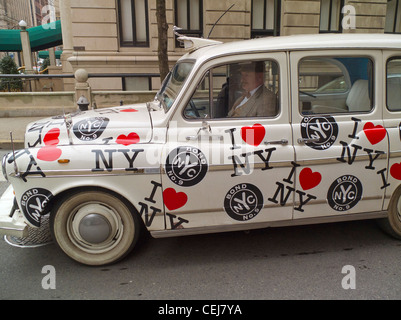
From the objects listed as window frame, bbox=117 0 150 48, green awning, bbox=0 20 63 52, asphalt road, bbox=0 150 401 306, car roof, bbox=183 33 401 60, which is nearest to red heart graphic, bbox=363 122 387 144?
car roof, bbox=183 33 401 60

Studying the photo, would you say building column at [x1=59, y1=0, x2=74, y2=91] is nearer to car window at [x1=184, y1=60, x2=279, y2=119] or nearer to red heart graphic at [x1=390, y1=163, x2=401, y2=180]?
car window at [x1=184, y1=60, x2=279, y2=119]

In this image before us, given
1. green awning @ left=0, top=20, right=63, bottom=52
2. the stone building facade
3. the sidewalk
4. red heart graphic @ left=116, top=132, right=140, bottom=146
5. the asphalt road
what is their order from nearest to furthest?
1. the asphalt road
2. red heart graphic @ left=116, top=132, right=140, bottom=146
3. the sidewalk
4. the stone building facade
5. green awning @ left=0, top=20, right=63, bottom=52

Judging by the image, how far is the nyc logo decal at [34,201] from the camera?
3.05m

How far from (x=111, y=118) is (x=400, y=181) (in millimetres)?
2950

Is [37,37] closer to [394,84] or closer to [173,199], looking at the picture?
[173,199]

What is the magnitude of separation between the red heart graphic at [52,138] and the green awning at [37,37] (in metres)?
21.9

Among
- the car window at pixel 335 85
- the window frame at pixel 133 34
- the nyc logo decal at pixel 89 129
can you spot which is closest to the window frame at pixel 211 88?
the car window at pixel 335 85

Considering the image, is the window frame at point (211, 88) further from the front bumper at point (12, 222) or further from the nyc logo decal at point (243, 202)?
the front bumper at point (12, 222)

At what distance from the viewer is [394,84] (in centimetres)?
343

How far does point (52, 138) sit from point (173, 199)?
49.3 inches

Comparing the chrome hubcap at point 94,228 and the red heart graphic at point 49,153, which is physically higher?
the red heart graphic at point 49,153

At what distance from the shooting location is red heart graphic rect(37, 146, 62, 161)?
3.02 metres

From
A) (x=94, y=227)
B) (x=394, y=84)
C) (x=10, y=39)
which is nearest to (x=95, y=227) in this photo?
(x=94, y=227)
